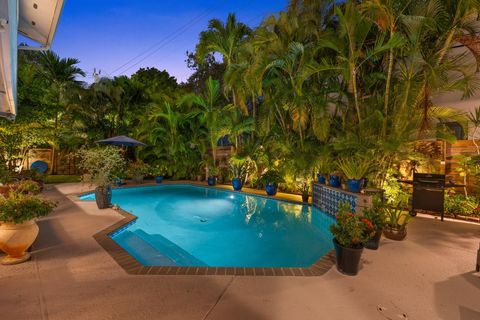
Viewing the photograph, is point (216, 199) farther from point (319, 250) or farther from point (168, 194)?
point (319, 250)

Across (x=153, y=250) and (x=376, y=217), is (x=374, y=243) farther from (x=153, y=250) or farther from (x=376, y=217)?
(x=153, y=250)

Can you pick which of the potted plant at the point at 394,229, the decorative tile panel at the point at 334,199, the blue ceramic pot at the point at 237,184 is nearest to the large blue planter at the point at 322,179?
the decorative tile panel at the point at 334,199

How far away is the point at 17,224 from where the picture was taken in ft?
12.1

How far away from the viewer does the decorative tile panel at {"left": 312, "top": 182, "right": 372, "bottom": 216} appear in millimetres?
6048

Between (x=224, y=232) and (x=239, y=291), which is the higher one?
(x=239, y=291)

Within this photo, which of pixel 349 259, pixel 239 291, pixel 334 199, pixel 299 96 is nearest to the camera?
pixel 239 291

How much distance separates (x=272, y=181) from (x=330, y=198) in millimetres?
3226

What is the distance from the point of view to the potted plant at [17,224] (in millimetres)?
3627

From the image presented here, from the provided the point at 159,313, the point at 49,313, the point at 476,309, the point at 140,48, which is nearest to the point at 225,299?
the point at 159,313

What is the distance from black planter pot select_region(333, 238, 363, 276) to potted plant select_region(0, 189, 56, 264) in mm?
4480

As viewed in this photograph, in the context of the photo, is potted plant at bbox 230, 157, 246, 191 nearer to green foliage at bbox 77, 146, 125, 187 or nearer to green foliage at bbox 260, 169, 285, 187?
green foliage at bbox 260, 169, 285, 187

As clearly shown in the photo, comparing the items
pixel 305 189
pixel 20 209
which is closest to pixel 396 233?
pixel 305 189

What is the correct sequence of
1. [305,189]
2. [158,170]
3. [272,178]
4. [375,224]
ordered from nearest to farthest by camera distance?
[375,224] < [305,189] < [272,178] < [158,170]

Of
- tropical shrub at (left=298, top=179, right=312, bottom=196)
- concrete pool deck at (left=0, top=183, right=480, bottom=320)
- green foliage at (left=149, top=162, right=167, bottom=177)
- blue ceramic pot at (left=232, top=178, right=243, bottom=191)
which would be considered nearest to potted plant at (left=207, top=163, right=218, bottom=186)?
blue ceramic pot at (left=232, top=178, right=243, bottom=191)
